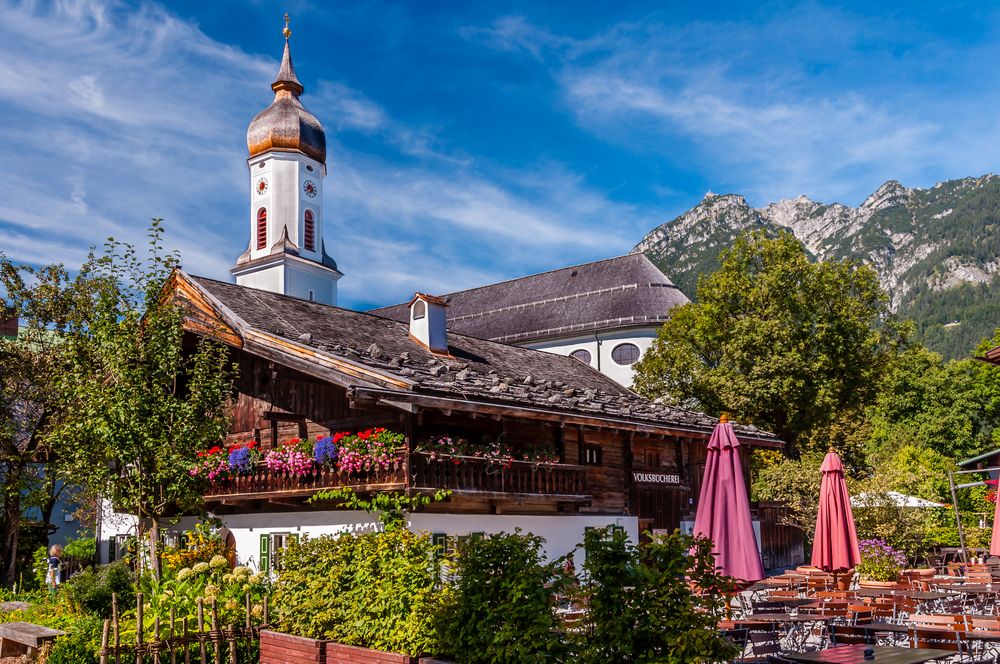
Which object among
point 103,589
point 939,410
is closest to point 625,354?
point 939,410

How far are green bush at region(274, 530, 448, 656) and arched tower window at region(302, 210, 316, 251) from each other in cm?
4591

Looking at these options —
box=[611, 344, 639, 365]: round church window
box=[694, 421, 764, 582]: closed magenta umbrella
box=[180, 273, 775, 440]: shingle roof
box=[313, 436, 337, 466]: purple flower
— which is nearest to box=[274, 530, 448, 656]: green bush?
box=[694, 421, 764, 582]: closed magenta umbrella

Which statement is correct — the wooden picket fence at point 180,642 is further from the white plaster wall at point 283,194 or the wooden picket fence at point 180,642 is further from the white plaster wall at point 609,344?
the white plaster wall at point 283,194

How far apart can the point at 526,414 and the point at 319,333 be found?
6.42 m

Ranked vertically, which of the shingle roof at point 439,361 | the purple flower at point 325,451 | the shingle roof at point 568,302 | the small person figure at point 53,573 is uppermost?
the shingle roof at point 568,302

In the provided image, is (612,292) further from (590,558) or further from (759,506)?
(590,558)

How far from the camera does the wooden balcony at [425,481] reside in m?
17.7

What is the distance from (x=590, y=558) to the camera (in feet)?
28.7

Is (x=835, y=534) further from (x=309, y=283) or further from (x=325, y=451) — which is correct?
(x=309, y=283)

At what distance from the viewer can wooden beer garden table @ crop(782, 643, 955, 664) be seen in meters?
9.02

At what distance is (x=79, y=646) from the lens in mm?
13023

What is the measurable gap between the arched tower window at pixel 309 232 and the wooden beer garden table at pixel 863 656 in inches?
1992

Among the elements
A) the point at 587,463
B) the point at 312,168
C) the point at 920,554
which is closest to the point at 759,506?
the point at 920,554

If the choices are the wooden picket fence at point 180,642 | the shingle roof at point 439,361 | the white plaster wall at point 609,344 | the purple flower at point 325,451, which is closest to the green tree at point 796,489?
the shingle roof at point 439,361
